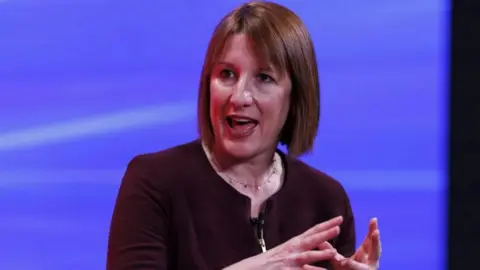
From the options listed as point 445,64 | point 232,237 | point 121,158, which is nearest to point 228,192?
point 232,237

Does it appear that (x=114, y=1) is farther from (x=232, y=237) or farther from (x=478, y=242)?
(x=478, y=242)

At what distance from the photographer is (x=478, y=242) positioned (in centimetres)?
192

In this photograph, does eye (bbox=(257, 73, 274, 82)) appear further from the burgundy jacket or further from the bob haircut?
the burgundy jacket

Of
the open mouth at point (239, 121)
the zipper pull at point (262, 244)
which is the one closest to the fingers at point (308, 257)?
the zipper pull at point (262, 244)

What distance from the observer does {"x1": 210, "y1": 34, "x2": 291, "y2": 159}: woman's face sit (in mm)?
1275

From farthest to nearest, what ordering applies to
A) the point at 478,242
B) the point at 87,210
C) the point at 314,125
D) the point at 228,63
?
the point at 478,242 < the point at 87,210 < the point at 314,125 < the point at 228,63

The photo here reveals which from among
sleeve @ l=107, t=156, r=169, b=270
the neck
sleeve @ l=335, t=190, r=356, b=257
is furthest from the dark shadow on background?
sleeve @ l=107, t=156, r=169, b=270

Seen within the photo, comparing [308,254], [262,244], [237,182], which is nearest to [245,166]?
[237,182]

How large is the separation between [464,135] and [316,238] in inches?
32.8

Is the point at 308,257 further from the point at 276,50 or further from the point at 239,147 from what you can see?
the point at 276,50

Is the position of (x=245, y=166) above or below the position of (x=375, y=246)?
above

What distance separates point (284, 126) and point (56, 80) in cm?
67

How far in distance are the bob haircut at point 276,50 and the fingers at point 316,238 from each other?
26 centimetres

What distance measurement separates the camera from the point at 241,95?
4.14ft
